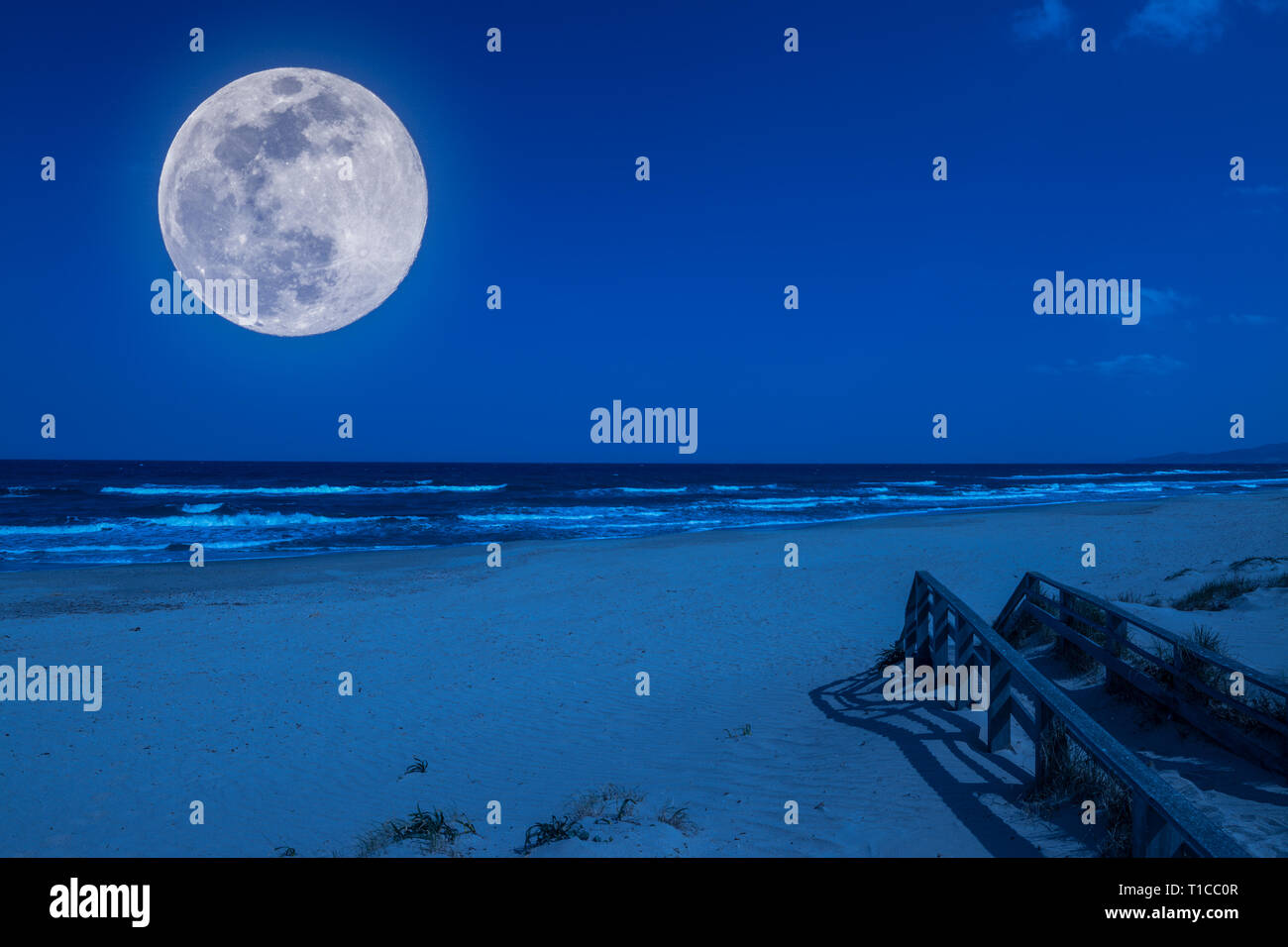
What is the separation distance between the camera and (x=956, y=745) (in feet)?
19.5

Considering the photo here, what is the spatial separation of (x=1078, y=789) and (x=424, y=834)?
4.13 metres

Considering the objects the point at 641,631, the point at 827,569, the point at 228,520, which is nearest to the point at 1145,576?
the point at 827,569

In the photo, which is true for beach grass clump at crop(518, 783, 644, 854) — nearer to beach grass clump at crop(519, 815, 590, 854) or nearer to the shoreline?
beach grass clump at crop(519, 815, 590, 854)

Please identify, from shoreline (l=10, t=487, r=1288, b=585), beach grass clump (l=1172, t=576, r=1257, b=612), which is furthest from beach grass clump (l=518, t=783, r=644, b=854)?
shoreline (l=10, t=487, r=1288, b=585)

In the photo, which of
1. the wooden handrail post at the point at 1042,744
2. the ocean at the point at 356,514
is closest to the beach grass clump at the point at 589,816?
the wooden handrail post at the point at 1042,744

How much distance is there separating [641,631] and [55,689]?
821cm

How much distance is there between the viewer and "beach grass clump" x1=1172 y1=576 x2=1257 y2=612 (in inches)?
355

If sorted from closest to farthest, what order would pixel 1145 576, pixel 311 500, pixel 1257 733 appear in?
pixel 1257 733 → pixel 1145 576 → pixel 311 500

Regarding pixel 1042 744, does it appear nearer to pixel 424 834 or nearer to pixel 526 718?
pixel 424 834

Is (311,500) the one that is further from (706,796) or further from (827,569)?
(706,796)

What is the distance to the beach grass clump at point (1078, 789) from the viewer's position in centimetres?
400

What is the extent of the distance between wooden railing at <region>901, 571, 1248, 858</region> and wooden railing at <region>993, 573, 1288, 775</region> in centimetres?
100

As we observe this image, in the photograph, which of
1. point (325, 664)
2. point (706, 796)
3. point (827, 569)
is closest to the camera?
point (706, 796)
